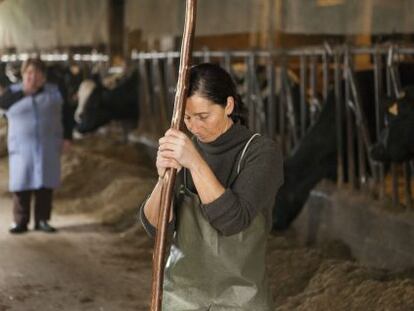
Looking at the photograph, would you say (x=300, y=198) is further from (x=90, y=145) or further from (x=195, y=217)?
(x=90, y=145)

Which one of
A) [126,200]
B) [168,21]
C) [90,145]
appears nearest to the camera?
[126,200]

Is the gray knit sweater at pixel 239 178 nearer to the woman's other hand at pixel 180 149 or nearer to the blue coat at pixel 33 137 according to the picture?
the woman's other hand at pixel 180 149

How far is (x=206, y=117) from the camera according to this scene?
8.29 ft

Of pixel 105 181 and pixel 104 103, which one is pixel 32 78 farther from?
pixel 104 103

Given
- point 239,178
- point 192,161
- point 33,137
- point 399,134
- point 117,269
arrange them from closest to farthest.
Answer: point 192,161 < point 239,178 < point 399,134 < point 117,269 < point 33,137

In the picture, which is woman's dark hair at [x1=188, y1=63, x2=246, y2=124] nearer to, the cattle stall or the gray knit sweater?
the gray knit sweater

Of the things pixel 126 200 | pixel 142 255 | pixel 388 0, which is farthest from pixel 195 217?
pixel 126 200

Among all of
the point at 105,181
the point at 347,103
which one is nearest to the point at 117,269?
the point at 347,103

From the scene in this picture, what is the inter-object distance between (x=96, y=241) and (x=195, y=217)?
5.01 meters

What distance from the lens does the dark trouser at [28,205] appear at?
7.70 meters

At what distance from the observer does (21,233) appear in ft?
25.1

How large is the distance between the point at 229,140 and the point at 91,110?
9241 mm

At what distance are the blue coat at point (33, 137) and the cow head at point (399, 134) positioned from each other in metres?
3.17

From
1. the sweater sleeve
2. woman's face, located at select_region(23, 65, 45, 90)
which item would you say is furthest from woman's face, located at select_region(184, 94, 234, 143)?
woman's face, located at select_region(23, 65, 45, 90)
